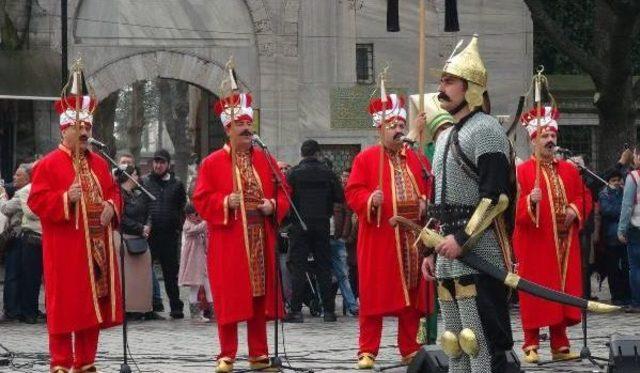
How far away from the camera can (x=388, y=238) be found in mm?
14859

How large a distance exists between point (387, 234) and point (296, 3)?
17.8 metres

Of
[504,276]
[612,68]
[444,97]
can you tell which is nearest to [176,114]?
[612,68]

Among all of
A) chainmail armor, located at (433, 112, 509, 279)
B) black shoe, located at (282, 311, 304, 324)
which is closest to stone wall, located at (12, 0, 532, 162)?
black shoe, located at (282, 311, 304, 324)

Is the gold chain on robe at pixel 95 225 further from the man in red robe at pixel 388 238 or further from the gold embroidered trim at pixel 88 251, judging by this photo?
the man in red robe at pixel 388 238

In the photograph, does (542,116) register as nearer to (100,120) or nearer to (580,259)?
(580,259)

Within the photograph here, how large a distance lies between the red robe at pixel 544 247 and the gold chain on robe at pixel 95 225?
362 cm

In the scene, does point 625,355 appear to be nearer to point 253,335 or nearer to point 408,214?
point 408,214

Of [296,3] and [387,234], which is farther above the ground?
[296,3]

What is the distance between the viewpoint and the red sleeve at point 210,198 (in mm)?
14252

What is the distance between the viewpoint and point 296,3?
32250mm

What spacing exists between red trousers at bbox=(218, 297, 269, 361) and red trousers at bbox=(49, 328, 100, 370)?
3.40 ft

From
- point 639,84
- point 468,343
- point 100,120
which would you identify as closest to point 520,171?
point 468,343

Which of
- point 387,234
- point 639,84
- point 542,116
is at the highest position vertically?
point 639,84

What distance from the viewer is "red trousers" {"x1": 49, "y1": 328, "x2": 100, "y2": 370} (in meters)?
13.7
